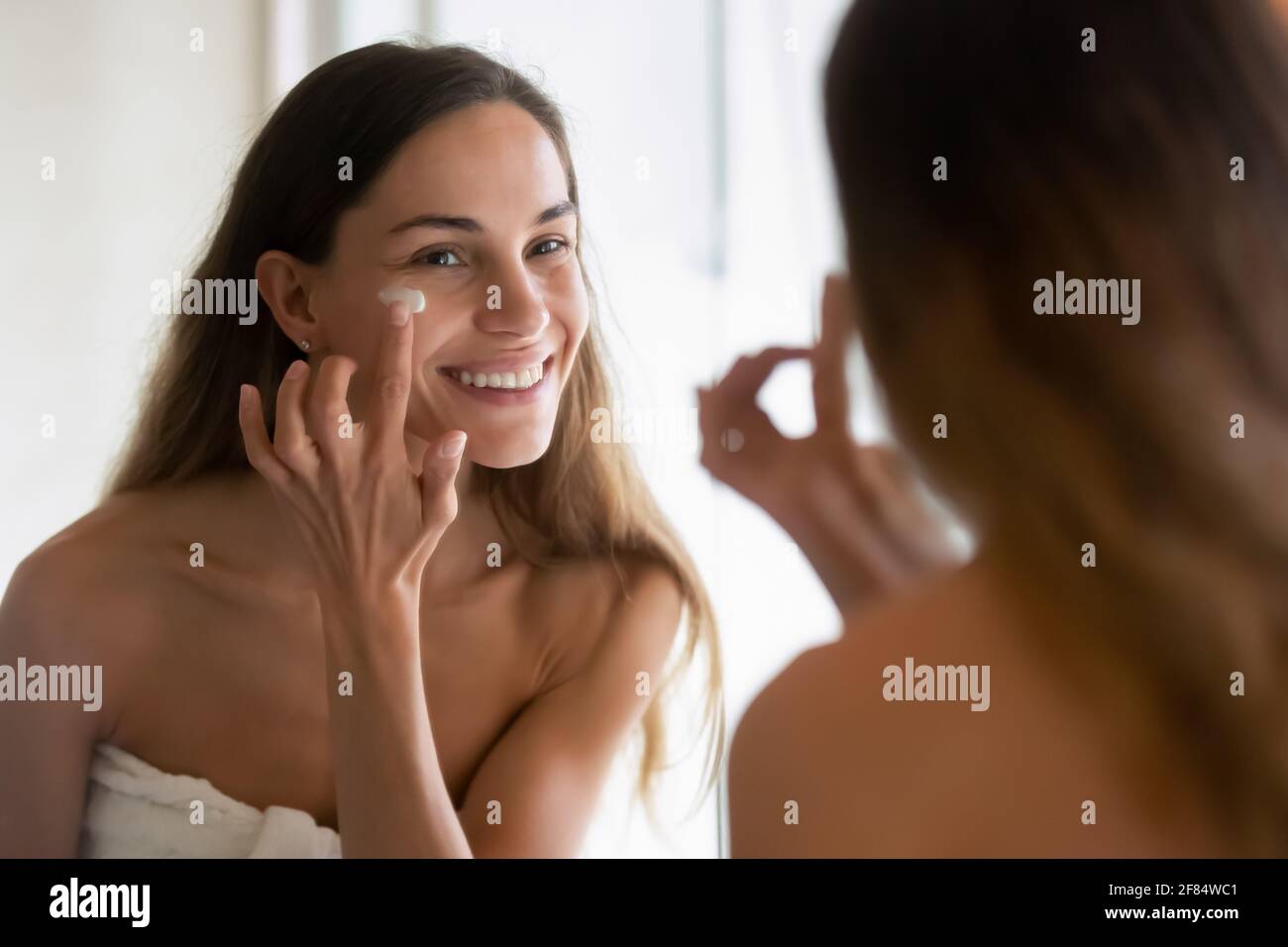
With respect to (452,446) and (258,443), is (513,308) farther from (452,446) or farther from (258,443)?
(258,443)

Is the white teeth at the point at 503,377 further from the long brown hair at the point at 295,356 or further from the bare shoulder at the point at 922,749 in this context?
the bare shoulder at the point at 922,749

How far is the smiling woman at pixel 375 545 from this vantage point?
919 mm

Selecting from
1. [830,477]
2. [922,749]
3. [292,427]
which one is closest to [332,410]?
[292,427]

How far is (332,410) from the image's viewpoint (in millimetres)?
903

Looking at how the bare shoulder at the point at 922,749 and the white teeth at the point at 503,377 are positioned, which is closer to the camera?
the bare shoulder at the point at 922,749

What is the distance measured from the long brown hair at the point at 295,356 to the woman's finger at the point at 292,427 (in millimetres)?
75

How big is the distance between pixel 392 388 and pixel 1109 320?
1.80ft

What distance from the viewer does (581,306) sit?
1009 millimetres

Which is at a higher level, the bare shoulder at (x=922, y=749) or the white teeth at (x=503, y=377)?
the white teeth at (x=503, y=377)

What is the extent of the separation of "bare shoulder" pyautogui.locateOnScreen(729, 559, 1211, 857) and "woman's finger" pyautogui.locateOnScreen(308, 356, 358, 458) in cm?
43

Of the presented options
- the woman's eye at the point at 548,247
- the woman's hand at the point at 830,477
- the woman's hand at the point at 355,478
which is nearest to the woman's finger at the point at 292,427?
the woman's hand at the point at 355,478

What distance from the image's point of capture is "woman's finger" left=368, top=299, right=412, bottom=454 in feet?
2.97

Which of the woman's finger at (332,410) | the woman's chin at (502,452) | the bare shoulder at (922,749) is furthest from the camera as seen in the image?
the woman's chin at (502,452)
